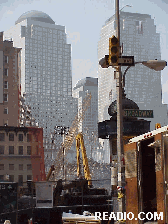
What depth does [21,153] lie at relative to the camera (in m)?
87.3

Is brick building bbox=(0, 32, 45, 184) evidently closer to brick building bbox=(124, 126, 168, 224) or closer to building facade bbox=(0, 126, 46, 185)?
building facade bbox=(0, 126, 46, 185)

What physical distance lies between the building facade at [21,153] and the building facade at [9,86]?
36396mm

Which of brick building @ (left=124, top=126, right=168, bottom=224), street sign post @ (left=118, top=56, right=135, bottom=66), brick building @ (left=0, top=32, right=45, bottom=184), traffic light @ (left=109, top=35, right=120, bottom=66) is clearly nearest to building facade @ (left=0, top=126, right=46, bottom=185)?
brick building @ (left=0, top=32, right=45, bottom=184)

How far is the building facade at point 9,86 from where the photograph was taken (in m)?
129

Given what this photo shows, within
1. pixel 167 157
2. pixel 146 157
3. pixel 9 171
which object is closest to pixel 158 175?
pixel 167 157

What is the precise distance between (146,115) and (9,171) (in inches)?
2963

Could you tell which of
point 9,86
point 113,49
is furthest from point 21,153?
point 113,49

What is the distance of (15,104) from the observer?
437ft

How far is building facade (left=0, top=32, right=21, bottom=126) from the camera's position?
129375mm

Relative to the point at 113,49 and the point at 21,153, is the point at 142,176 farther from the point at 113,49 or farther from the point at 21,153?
the point at 21,153

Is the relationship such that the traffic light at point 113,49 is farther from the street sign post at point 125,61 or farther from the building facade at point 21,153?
the building facade at point 21,153

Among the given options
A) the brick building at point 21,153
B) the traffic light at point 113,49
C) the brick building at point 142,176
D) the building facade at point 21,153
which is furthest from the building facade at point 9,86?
the brick building at point 142,176

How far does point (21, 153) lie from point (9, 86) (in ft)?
175

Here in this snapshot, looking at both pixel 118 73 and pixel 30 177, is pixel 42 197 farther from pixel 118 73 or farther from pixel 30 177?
pixel 30 177
